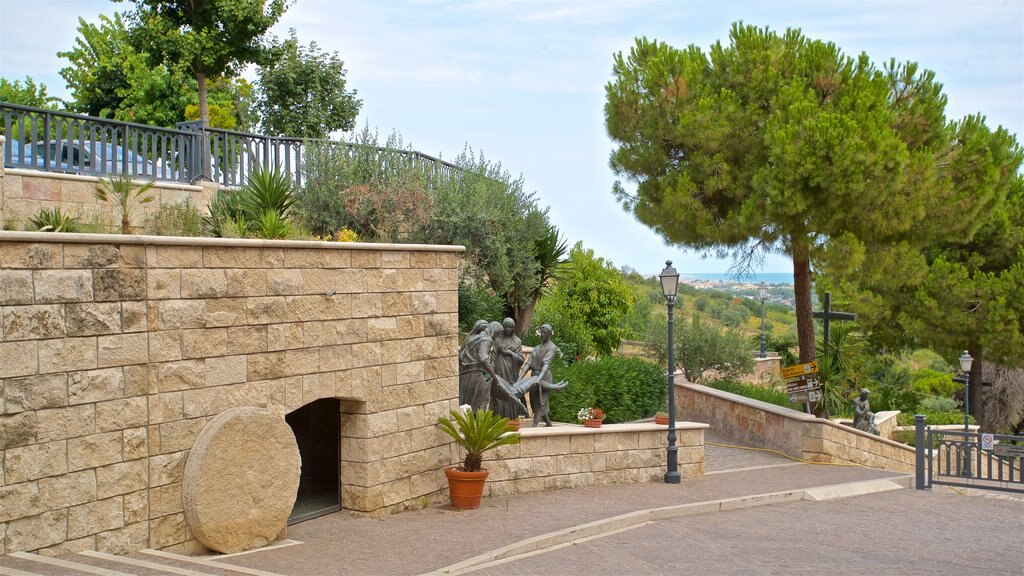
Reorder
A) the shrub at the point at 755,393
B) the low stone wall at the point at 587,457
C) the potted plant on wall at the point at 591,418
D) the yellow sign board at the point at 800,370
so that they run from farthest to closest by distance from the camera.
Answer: the shrub at the point at 755,393 < the yellow sign board at the point at 800,370 < the potted plant on wall at the point at 591,418 < the low stone wall at the point at 587,457

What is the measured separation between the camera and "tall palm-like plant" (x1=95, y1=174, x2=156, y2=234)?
431 inches

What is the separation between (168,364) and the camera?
873 cm

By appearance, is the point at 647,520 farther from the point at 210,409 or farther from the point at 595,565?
the point at 210,409

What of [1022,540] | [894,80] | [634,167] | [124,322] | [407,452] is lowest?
[1022,540]

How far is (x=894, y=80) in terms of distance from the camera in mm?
19812

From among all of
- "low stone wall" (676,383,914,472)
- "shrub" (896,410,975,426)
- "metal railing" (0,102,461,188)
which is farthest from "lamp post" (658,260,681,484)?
"shrub" (896,410,975,426)

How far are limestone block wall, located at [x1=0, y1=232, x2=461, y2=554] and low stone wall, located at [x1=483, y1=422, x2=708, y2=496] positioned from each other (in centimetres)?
176

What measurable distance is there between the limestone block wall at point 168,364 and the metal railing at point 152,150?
4220 mm

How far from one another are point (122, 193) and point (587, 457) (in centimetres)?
772

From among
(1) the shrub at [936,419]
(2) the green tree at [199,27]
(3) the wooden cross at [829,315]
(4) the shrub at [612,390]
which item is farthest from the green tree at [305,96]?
(1) the shrub at [936,419]

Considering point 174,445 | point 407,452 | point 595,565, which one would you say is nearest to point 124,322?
point 174,445

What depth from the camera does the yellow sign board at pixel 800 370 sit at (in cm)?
1952

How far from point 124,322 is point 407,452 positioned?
440cm

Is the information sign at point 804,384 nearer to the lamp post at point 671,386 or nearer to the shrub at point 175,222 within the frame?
the lamp post at point 671,386
